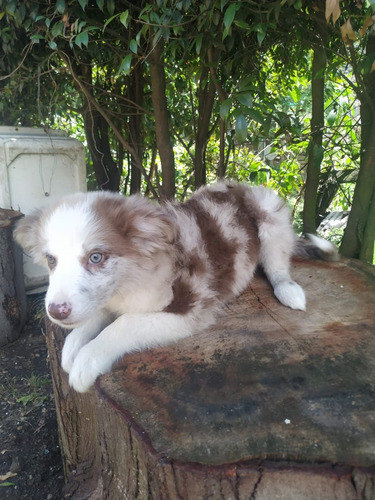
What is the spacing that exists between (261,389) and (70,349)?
2.83 feet

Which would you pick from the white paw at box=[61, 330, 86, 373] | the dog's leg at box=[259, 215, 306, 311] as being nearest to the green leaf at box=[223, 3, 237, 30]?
the dog's leg at box=[259, 215, 306, 311]

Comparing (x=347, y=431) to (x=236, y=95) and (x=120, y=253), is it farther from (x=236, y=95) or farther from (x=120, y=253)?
(x=236, y=95)

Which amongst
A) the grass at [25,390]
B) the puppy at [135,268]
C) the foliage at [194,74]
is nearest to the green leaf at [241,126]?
the foliage at [194,74]

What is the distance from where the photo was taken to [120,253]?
161cm

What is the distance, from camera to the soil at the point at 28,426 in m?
2.11

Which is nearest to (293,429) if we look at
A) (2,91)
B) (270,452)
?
(270,452)

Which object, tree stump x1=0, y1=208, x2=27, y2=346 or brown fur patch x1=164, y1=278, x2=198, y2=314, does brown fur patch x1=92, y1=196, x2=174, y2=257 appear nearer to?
brown fur patch x1=164, y1=278, x2=198, y2=314

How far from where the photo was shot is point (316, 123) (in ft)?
9.42

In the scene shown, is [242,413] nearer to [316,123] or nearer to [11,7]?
[316,123]

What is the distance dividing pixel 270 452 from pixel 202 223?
118 cm

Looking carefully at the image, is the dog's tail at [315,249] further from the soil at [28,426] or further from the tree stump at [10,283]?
the tree stump at [10,283]

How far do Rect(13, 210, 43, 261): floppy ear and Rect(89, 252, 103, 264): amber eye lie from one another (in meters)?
0.32

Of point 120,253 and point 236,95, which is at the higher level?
point 236,95

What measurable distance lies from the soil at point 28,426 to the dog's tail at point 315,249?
1880mm
